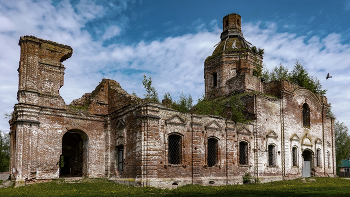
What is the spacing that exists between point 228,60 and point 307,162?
10.2 meters

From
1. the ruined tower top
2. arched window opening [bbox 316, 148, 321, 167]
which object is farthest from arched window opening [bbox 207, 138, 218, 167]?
the ruined tower top

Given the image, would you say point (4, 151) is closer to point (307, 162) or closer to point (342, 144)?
point (307, 162)

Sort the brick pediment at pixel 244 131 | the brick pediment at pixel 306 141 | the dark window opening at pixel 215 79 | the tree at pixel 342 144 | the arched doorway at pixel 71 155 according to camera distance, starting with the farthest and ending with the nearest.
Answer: the tree at pixel 342 144, the dark window opening at pixel 215 79, the brick pediment at pixel 306 141, the arched doorway at pixel 71 155, the brick pediment at pixel 244 131

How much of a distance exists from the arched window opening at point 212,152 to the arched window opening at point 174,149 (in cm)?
217

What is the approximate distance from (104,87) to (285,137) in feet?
41.9

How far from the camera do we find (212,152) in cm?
1639

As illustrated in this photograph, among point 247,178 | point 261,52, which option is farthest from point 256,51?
point 247,178

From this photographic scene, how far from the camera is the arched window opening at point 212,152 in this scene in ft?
A: 53.2

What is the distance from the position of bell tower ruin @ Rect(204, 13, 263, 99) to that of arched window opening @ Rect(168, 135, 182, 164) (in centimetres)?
816

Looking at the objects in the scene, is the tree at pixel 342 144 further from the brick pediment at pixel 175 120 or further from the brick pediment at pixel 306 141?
the brick pediment at pixel 175 120

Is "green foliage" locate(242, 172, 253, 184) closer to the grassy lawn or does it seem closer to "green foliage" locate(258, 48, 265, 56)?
the grassy lawn

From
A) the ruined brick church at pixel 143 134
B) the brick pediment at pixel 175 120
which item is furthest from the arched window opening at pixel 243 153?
the brick pediment at pixel 175 120

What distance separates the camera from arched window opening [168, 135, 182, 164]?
14.8 m

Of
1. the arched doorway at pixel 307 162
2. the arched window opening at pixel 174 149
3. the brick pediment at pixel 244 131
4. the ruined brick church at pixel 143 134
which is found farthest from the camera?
the arched doorway at pixel 307 162
